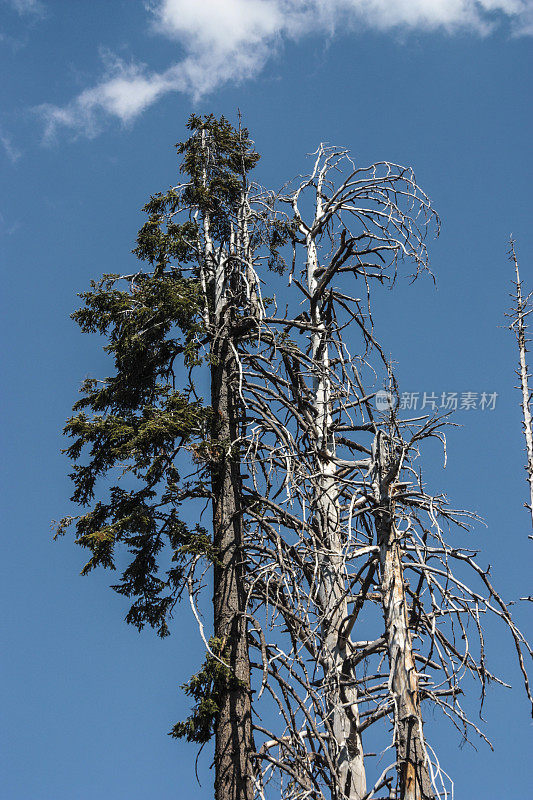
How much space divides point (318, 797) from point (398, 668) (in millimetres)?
1677

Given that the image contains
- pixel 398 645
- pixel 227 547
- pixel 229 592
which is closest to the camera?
pixel 398 645

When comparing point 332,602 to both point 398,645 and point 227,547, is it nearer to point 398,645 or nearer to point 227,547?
point 227,547

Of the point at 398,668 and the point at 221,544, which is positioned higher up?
the point at 221,544

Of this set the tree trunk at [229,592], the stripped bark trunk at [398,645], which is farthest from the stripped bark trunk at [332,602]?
the tree trunk at [229,592]

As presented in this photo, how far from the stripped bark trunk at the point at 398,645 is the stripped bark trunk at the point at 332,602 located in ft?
1.54

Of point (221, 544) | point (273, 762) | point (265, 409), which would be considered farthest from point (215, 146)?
point (273, 762)

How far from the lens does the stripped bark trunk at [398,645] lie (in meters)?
6.48

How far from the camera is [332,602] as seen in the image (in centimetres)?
874

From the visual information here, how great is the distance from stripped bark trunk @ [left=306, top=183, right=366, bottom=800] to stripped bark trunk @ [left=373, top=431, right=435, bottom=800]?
47 cm

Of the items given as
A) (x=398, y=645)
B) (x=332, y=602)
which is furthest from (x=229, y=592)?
(x=398, y=645)

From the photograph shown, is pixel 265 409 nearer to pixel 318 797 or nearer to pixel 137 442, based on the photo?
pixel 137 442

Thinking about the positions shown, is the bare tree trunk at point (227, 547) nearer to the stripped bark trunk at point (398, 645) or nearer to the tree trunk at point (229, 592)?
the tree trunk at point (229, 592)

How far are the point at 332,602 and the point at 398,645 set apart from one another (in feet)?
6.19

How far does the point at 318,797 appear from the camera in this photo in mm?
7418
